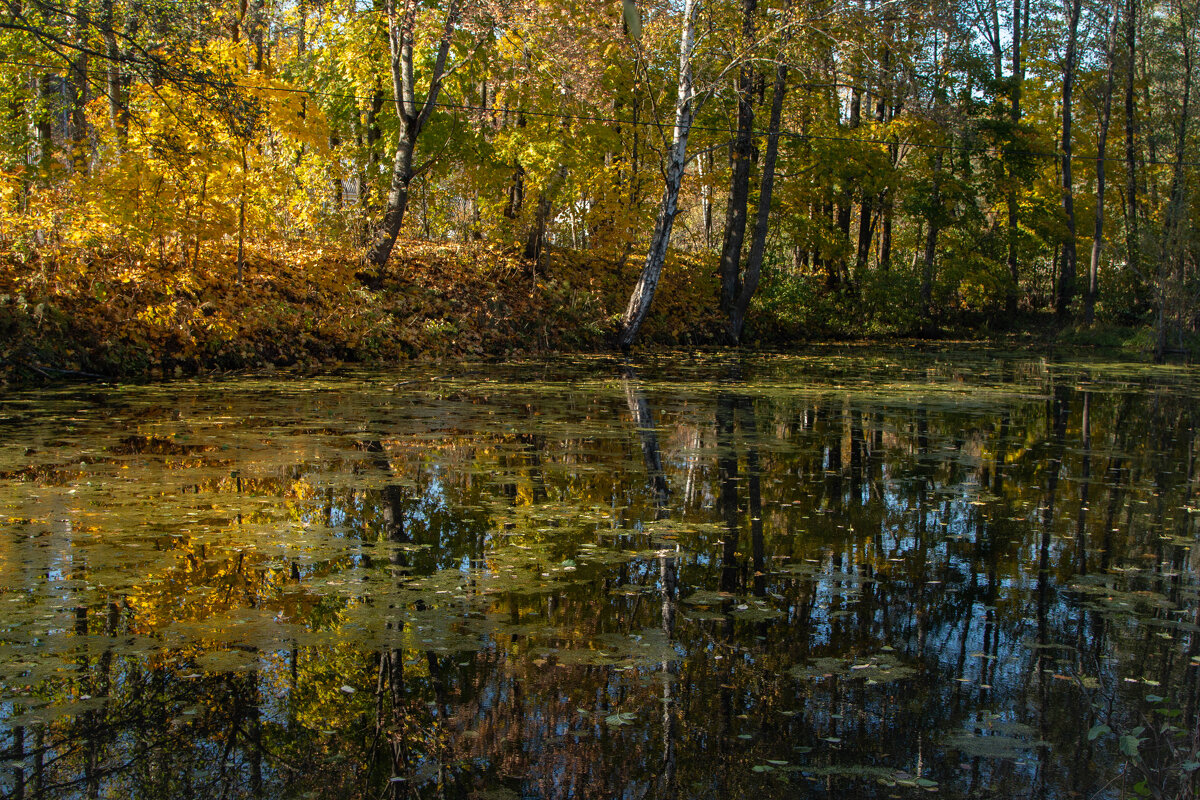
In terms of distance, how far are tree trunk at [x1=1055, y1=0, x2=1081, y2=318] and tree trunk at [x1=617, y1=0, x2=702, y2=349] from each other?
18216 mm

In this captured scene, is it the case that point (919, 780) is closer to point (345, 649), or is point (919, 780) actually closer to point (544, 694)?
point (544, 694)

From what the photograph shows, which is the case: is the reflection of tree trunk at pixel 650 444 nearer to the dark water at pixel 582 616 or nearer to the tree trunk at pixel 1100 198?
the dark water at pixel 582 616

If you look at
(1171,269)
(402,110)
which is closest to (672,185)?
(402,110)

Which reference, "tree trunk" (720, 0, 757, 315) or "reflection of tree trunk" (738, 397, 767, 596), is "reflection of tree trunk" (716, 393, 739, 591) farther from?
"tree trunk" (720, 0, 757, 315)

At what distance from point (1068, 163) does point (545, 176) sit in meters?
22.2

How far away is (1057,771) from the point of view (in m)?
3.66

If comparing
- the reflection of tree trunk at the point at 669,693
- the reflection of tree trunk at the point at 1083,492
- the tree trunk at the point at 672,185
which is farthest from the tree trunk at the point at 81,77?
the tree trunk at the point at 672,185

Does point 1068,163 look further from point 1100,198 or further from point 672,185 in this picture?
point 672,185

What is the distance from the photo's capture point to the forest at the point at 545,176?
54.2 feet

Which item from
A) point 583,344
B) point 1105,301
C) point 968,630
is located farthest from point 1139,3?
point 968,630

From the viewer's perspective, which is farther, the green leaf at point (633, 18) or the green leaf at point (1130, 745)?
the green leaf at point (633, 18)

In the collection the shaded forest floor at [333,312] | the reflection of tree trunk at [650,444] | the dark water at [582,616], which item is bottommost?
the dark water at [582,616]

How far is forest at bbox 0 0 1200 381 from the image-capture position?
54.2 feet

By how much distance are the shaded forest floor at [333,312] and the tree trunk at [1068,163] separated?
3.42 metres
